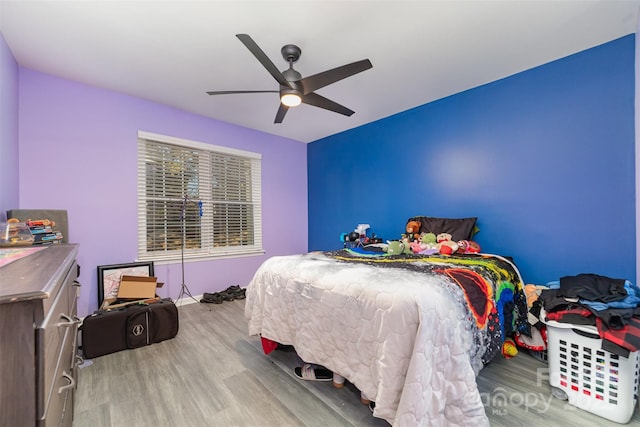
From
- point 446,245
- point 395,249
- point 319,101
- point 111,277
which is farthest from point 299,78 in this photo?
point 111,277

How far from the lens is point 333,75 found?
202 cm

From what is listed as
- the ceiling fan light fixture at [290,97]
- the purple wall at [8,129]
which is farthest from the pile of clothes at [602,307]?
the purple wall at [8,129]

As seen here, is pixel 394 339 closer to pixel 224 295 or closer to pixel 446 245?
pixel 446 245

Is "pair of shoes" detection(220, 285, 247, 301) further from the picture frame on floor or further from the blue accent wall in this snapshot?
the blue accent wall

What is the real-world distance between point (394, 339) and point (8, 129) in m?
3.33

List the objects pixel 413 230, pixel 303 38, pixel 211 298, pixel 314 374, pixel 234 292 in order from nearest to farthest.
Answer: pixel 314 374
pixel 303 38
pixel 413 230
pixel 211 298
pixel 234 292

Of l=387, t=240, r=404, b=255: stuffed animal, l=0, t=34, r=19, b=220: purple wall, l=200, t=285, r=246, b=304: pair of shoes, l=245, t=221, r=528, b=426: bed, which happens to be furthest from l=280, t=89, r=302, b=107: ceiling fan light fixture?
l=200, t=285, r=246, b=304: pair of shoes

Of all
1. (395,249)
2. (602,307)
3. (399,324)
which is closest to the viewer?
(399,324)

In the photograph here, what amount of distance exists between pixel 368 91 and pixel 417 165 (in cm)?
114

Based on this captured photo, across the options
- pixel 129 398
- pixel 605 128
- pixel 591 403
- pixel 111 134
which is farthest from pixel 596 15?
pixel 111 134

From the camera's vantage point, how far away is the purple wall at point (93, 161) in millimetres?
2650

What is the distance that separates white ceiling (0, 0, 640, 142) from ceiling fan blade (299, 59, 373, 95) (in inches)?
14.0

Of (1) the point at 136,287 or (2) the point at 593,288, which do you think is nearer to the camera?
(2) the point at 593,288

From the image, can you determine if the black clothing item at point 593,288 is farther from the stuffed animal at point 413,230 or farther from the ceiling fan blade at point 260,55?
the ceiling fan blade at point 260,55
